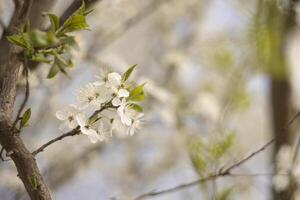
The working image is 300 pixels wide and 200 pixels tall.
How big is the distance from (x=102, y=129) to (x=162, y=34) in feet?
3.53

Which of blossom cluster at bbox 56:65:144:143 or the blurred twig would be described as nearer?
blossom cluster at bbox 56:65:144:143

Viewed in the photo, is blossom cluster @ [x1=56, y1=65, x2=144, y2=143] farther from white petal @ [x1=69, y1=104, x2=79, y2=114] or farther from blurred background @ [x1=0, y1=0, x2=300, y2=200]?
blurred background @ [x1=0, y1=0, x2=300, y2=200]

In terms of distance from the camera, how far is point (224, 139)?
0.61 m

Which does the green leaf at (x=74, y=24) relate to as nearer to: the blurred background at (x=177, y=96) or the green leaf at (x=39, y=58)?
the green leaf at (x=39, y=58)

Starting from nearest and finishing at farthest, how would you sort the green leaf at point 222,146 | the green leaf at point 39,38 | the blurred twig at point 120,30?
the green leaf at point 39,38 → the green leaf at point 222,146 → the blurred twig at point 120,30

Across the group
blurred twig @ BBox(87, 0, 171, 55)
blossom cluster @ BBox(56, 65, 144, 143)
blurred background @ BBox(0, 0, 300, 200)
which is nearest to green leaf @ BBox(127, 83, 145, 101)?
blossom cluster @ BBox(56, 65, 144, 143)

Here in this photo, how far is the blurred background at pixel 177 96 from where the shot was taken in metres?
0.68

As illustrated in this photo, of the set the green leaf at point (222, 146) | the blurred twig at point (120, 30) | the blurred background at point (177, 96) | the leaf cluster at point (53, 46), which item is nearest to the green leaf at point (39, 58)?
the leaf cluster at point (53, 46)

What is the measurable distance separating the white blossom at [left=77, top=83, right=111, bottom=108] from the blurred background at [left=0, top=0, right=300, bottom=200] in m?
0.16

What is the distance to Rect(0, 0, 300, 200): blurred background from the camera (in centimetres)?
68

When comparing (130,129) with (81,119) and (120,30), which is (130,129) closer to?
(81,119)

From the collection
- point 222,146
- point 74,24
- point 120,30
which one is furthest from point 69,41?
point 120,30

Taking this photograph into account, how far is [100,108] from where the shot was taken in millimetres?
390

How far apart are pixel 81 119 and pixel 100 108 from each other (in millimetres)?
16
